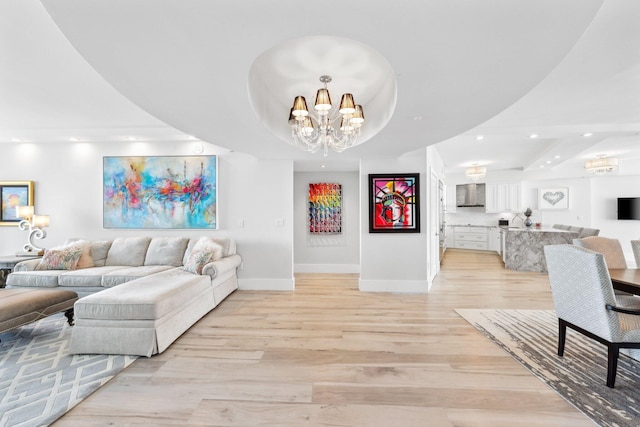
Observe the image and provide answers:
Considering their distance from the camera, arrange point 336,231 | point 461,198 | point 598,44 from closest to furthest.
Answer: point 598,44 → point 336,231 → point 461,198

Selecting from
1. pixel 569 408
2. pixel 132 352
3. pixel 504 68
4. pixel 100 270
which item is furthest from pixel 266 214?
pixel 569 408

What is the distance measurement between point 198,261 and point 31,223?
311cm

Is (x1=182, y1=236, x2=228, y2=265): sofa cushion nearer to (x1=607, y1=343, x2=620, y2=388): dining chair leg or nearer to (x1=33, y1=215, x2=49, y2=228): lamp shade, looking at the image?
(x1=33, y1=215, x2=49, y2=228): lamp shade

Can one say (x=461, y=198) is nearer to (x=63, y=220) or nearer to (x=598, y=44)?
(x=598, y=44)

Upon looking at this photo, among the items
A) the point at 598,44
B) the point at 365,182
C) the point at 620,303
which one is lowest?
the point at 620,303

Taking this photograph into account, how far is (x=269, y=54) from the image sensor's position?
2.48 metres

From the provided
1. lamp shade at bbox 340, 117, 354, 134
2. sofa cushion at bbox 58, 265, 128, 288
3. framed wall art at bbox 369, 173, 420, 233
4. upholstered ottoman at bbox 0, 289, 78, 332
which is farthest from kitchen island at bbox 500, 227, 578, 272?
upholstered ottoman at bbox 0, 289, 78, 332

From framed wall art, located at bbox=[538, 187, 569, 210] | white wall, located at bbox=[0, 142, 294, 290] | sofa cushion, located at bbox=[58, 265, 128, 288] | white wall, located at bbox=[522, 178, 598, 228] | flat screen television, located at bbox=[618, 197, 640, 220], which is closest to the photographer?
sofa cushion, located at bbox=[58, 265, 128, 288]

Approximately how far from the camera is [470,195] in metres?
9.33

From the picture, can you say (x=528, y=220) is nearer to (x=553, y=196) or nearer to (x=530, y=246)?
(x=530, y=246)

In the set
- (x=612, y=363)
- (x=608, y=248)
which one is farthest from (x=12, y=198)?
(x=608, y=248)

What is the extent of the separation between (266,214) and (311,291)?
1.48 meters

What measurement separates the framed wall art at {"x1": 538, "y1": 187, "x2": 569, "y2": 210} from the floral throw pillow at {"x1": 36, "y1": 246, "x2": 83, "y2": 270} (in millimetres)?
10894

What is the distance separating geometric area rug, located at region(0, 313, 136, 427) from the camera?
1.83m
